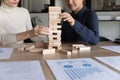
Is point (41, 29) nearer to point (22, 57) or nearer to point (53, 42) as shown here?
point (53, 42)

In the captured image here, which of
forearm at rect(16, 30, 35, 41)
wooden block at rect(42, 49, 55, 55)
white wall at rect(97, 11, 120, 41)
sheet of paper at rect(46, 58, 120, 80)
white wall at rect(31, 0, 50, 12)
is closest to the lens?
sheet of paper at rect(46, 58, 120, 80)

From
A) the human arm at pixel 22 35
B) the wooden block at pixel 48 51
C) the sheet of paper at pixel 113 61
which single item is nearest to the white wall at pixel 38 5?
the human arm at pixel 22 35

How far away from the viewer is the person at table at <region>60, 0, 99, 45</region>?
1.43m

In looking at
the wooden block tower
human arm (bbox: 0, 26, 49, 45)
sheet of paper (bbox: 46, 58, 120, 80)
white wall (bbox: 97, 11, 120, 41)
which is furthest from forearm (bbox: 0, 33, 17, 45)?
white wall (bbox: 97, 11, 120, 41)

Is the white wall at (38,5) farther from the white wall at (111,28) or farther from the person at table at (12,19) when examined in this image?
the person at table at (12,19)

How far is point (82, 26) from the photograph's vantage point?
4.58ft

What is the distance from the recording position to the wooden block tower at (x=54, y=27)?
1.21m

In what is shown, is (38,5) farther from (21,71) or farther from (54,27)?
(21,71)

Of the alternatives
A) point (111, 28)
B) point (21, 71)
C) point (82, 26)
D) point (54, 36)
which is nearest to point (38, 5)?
point (111, 28)

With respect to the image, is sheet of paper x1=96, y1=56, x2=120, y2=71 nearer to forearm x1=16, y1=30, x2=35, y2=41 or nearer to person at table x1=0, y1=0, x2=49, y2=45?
forearm x1=16, y1=30, x2=35, y2=41

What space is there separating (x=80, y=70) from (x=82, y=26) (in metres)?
0.61

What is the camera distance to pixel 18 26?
195cm

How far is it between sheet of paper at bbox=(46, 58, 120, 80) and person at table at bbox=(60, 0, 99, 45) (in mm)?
423

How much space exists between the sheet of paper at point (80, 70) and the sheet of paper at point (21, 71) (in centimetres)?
6
